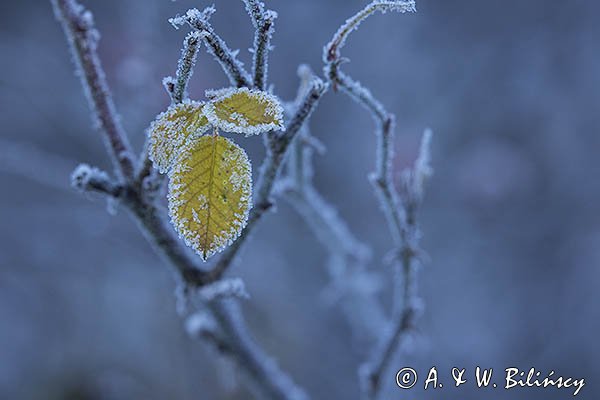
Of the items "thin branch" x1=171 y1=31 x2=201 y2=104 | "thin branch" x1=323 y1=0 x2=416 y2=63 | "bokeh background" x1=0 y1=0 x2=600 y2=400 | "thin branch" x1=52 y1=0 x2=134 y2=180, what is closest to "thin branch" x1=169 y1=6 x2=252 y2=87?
"thin branch" x1=171 y1=31 x2=201 y2=104

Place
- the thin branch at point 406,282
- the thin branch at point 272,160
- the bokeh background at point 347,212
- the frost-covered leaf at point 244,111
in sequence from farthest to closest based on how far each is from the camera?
the bokeh background at point 347,212
the thin branch at point 406,282
the thin branch at point 272,160
the frost-covered leaf at point 244,111

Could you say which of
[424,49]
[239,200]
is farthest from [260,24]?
[424,49]

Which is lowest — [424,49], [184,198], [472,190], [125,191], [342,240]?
[184,198]

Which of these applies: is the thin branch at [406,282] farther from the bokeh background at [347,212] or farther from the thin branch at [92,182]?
the bokeh background at [347,212]

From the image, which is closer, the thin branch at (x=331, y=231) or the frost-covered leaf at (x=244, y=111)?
the frost-covered leaf at (x=244, y=111)

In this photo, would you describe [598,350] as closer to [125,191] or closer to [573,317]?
[573,317]

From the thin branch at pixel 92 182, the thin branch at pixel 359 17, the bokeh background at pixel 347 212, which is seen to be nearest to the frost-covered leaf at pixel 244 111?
the thin branch at pixel 359 17
